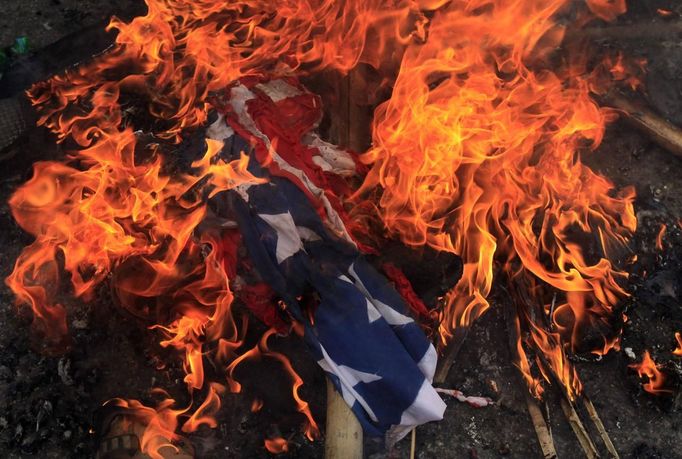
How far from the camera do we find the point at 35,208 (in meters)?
5.34

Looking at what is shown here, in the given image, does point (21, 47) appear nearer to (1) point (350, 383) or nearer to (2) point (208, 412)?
(2) point (208, 412)

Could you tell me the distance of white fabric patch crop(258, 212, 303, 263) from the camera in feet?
13.8

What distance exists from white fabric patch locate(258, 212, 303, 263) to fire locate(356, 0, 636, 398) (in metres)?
1.10

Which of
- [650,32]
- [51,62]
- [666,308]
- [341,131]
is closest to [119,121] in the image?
[51,62]

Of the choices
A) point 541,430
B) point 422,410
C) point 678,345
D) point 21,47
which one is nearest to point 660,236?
point 678,345

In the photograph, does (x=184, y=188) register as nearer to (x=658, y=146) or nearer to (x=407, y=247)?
(x=407, y=247)

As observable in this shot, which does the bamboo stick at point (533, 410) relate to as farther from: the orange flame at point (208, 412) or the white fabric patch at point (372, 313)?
the orange flame at point (208, 412)

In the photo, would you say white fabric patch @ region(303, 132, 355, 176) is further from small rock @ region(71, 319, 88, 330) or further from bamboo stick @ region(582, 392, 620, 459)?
bamboo stick @ region(582, 392, 620, 459)

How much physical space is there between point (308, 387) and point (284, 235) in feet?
4.21

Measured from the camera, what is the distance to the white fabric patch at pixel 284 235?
4.22 metres

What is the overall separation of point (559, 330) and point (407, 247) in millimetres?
1449

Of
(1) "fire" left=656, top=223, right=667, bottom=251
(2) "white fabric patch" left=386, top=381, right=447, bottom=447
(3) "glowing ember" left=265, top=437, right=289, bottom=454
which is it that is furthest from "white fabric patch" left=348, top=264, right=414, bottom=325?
(1) "fire" left=656, top=223, right=667, bottom=251

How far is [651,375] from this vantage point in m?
4.60

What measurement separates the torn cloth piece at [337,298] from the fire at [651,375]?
184cm
